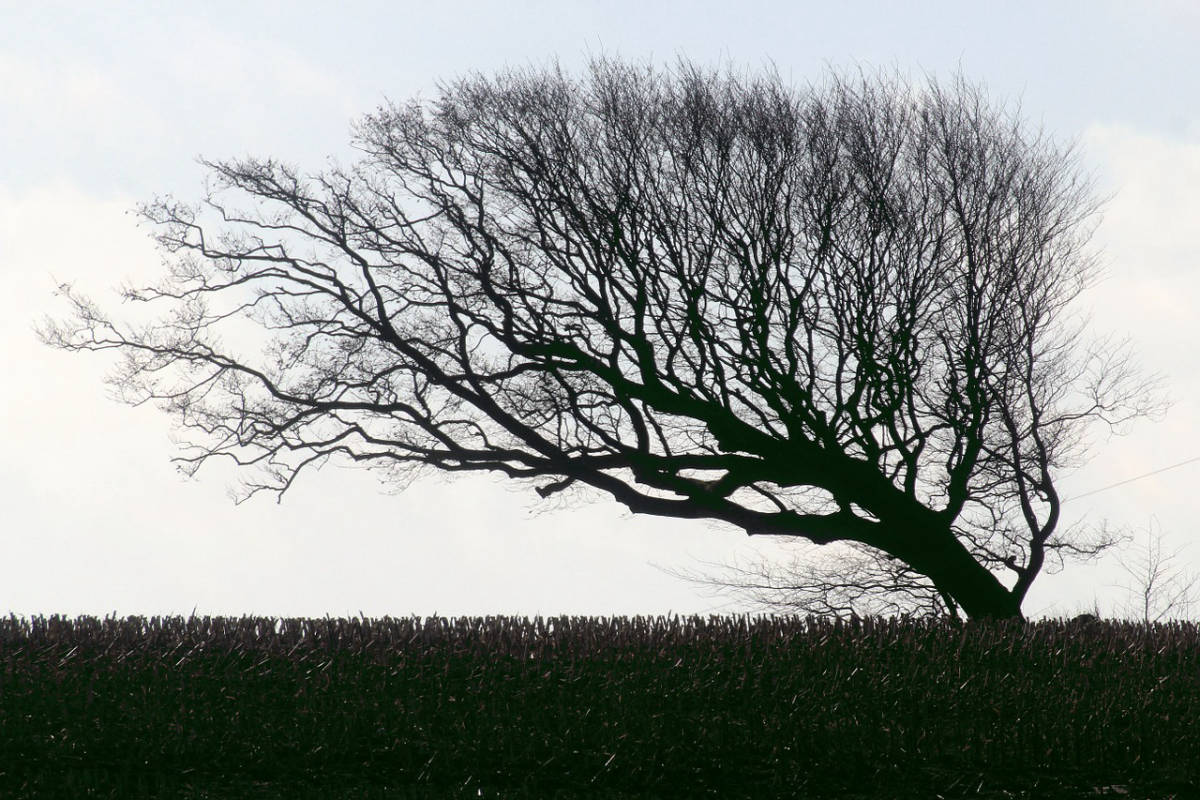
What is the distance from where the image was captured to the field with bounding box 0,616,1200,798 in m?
8.02

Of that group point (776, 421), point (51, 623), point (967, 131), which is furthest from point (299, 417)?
point (967, 131)

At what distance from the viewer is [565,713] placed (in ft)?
27.7

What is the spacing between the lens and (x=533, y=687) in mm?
8867

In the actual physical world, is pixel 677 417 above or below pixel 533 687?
above

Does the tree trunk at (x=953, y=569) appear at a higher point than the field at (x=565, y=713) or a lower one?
higher

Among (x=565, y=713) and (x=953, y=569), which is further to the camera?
(x=953, y=569)

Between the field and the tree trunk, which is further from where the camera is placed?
the tree trunk

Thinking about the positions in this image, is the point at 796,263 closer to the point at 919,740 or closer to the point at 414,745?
the point at 919,740

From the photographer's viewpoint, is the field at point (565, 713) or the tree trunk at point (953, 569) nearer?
the field at point (565, 713)

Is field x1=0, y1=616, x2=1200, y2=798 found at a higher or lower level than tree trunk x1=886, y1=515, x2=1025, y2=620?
lower

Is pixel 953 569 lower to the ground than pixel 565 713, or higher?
higher

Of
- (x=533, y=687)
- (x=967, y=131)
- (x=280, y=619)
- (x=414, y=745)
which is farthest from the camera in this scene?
(x=967, y=131)

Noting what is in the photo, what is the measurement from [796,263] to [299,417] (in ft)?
24.1

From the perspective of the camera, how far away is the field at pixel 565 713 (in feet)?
26.3
